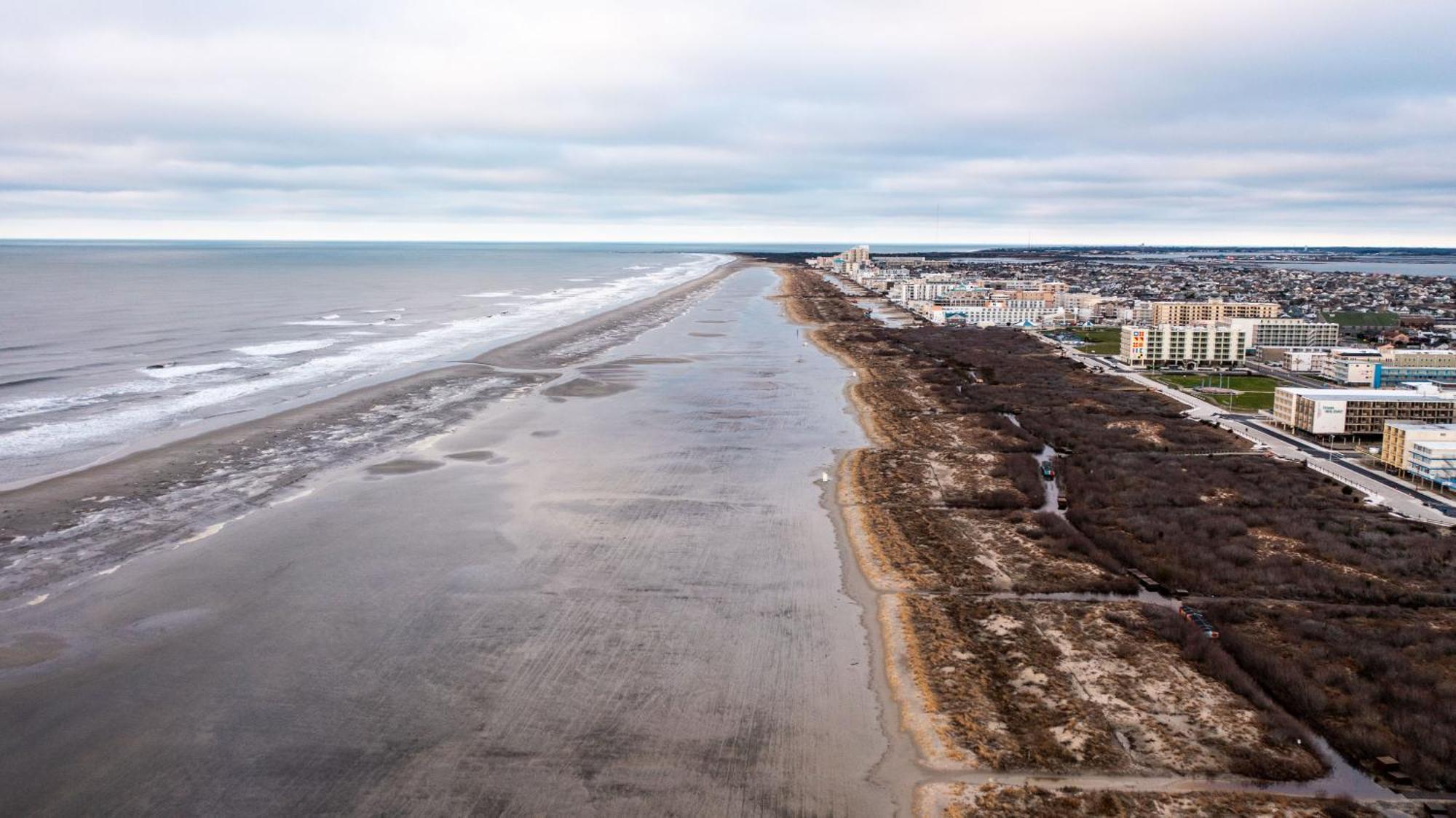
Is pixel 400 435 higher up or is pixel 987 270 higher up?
pixel 987 270

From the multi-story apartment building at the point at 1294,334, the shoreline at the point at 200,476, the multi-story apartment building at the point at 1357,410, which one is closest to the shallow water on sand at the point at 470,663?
the shoreline at the point at 200,476

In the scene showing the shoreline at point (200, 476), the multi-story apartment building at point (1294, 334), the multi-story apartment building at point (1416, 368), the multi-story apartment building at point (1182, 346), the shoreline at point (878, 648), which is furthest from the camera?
the multi-story apartment building at point (1294, 334)

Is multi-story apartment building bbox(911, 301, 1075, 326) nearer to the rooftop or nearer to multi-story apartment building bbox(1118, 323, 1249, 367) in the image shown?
multi-story apartment building bbox(1118, 323, 1249, 367)

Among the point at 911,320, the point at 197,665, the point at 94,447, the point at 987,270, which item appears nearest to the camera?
the point at 197,665

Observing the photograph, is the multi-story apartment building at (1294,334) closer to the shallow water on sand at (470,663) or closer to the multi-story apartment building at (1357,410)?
the multi-story apartment building at (1357,410)

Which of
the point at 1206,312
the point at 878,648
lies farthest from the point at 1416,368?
the point at 878,648

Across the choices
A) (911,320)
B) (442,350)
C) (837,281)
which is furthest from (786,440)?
(837,281)

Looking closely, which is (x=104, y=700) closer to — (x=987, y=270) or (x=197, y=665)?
(x=197, y=665)
